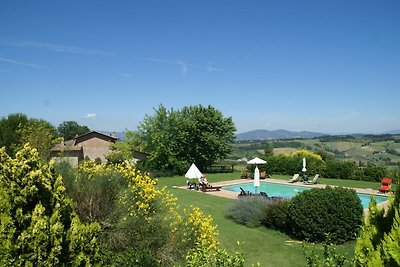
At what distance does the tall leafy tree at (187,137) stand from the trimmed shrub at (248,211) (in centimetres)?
1949

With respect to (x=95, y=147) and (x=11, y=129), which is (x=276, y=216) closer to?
(x=11, y=129)

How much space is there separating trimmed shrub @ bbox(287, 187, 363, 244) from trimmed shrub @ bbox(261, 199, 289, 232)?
564 millimetres

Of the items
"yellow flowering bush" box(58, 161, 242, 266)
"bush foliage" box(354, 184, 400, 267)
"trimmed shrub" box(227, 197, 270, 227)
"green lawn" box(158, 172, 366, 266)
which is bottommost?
"green lawn" box(158, 172, 366, 266)

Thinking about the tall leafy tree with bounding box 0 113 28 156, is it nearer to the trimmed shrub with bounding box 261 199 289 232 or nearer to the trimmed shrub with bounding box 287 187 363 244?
the trimmed shrub with bounding box 261 199 289 232

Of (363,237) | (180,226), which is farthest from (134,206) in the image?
(363,237)

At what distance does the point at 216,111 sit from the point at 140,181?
29.2m

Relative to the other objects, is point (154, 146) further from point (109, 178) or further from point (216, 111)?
point (109, 178)

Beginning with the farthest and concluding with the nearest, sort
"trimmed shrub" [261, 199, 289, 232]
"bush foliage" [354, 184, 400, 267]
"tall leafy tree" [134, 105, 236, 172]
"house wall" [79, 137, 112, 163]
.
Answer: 1. "house wall" [79, 137, 112, 163]
2. "tall leafy tree" [134, 105, 236, 172]
3. "trimmed shrub" [261, 199, 289, 232]
4. "bush foliage" [354, 184, 400, 267]

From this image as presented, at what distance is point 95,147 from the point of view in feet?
172

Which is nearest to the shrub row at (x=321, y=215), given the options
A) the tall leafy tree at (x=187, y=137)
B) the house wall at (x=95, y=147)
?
the tall leafy tree at (x=187, y=137)

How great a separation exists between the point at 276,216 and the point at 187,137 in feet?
75.7

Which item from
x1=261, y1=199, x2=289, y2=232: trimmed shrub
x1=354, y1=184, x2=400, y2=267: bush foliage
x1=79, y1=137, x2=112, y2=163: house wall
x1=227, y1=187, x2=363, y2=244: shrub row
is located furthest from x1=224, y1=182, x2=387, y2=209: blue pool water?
x1=79, y1=137, x2=112, y2=163: house wall

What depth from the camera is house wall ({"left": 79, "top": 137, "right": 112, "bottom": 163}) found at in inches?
2036

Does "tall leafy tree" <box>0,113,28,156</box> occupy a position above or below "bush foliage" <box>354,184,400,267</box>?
above
